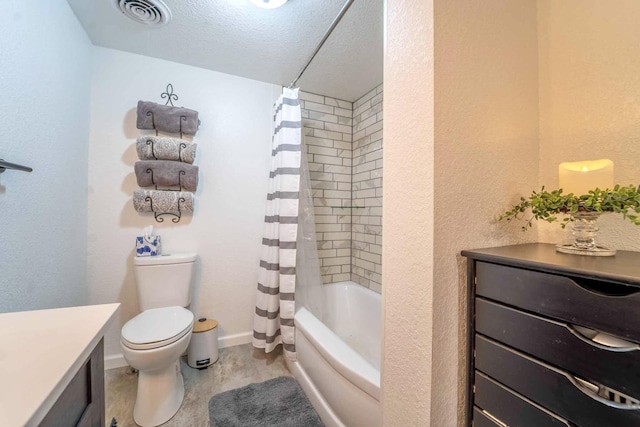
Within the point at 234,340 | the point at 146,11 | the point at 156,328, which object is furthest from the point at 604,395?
the point at 146,11

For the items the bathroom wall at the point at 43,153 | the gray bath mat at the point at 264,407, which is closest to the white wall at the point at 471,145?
the gray bath mat at the point at 264,407

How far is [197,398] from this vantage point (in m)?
1.48

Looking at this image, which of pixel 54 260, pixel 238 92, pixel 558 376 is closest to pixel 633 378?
pixel 558 376

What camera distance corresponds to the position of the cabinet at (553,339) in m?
0.45

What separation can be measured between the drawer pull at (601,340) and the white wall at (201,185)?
1984 mm

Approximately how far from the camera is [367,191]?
220 centimetres

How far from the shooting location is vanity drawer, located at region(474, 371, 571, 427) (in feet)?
1.77

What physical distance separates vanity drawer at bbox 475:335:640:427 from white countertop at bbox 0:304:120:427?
912 millimetres

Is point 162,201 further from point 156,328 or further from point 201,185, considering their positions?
point 156,328

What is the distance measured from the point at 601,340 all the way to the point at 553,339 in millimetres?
73

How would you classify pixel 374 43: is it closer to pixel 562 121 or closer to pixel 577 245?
pixel 562 121

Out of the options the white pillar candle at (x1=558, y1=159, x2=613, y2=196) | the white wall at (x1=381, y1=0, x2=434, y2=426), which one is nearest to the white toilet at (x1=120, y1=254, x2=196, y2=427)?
the white wall at (x1=381, y1=0, x2=434, y2=426)

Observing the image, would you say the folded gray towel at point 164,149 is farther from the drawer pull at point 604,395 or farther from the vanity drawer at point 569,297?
the drawer pull at point 604,395

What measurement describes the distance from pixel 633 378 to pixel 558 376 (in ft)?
0.38
